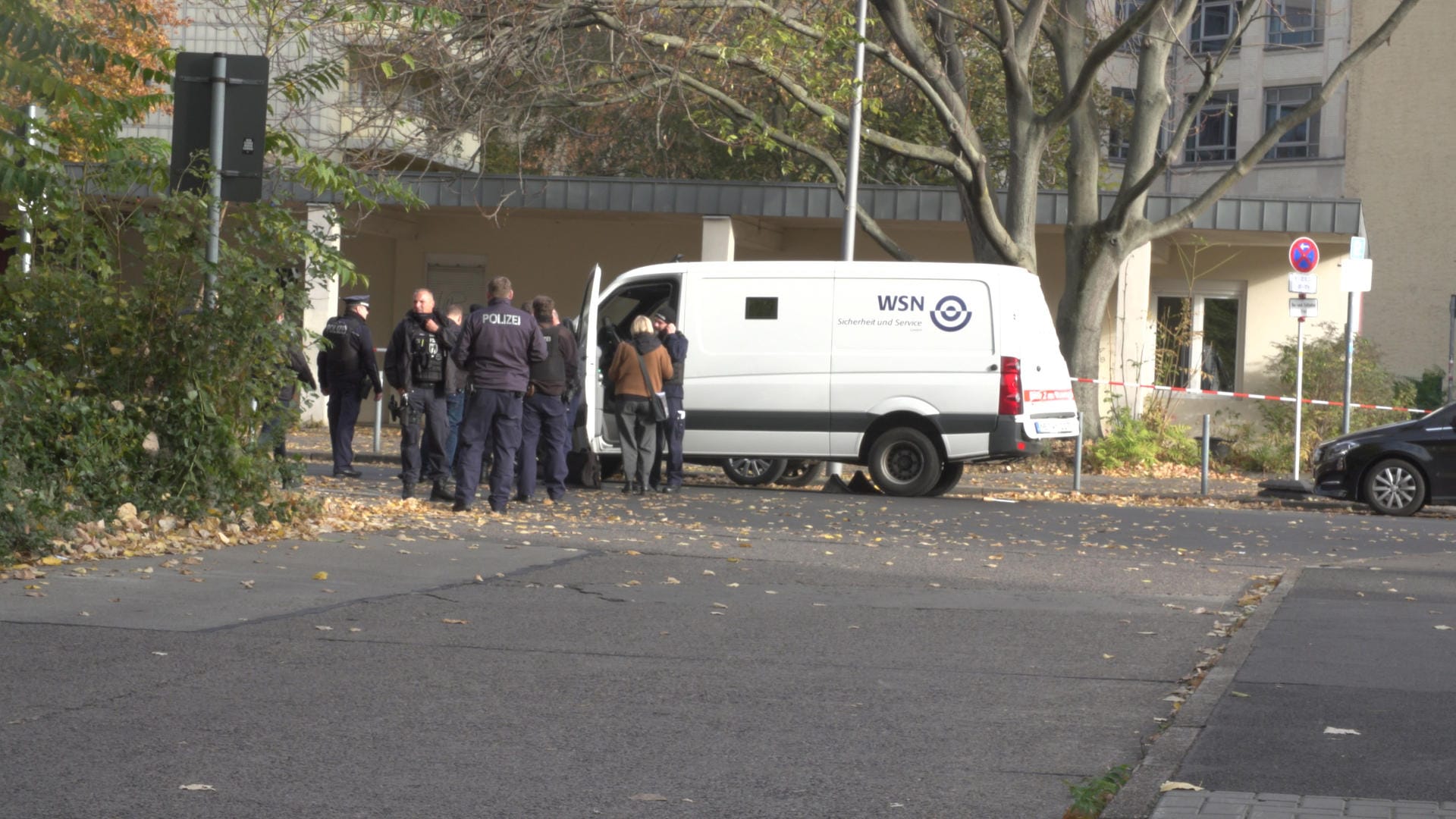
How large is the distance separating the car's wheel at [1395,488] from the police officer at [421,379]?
28.5ft

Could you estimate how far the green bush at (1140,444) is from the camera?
2203 centimetres

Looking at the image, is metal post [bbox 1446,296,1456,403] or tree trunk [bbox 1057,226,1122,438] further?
metal post [bbox 1446,296,1456,403]

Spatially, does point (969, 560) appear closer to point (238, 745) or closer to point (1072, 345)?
point (238, 745)

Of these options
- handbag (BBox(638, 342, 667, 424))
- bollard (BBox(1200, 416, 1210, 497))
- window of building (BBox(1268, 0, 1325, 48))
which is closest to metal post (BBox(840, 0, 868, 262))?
handbag (BBox(638, 342, 667, 424))

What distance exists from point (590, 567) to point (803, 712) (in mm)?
4176

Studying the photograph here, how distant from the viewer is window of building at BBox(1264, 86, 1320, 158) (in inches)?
1821

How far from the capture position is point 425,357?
14.8 m

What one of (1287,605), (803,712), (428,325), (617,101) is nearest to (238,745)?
(803,712)

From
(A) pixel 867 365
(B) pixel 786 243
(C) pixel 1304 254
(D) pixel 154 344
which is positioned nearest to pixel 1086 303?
(C) pixel 1304 254

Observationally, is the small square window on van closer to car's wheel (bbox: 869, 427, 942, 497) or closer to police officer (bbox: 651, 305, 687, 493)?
police officer (bbox: 651, 305, 687, 493)

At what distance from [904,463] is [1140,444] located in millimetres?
5824

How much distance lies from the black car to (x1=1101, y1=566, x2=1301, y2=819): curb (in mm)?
8828

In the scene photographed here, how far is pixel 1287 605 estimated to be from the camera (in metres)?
9.59

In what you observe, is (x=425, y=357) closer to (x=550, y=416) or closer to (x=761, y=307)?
(x=550, y=416)
